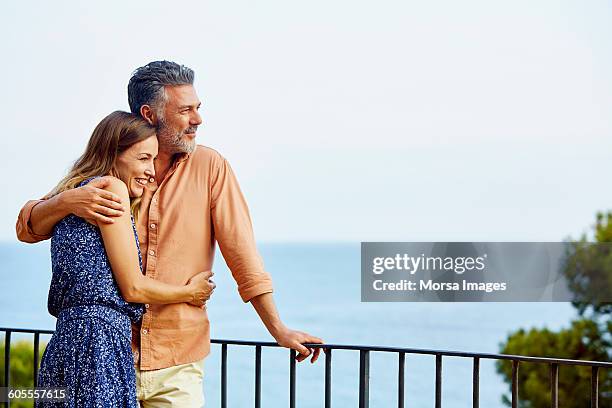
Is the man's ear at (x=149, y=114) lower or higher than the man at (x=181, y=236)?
higher

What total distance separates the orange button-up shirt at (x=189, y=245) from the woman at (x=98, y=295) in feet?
0.39

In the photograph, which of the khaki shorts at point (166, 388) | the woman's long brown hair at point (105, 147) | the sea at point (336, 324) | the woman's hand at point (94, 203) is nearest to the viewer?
the woman's hand at point (94, 203)

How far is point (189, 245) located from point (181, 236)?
3cm

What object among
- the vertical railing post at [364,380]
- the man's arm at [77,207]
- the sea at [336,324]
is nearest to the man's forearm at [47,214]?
the man's arm at [77,207]

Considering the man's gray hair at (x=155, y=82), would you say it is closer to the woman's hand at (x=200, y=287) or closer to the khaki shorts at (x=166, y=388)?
the woman's hand at (x=200, y=287)

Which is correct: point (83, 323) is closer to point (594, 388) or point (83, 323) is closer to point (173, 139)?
point (173, 139)

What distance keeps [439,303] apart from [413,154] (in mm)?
5521

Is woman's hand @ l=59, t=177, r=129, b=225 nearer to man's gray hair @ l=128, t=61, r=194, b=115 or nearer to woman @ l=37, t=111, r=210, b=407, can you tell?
woman @ l=37, t=111, r=210, b=407

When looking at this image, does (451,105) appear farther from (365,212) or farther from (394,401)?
(394,401)

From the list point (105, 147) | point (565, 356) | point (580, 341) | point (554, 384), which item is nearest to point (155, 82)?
point (105, 147)

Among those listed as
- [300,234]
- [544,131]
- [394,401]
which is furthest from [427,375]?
[544,131]

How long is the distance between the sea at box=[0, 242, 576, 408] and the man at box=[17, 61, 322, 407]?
18874mm

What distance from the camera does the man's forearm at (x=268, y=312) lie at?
6.43ft

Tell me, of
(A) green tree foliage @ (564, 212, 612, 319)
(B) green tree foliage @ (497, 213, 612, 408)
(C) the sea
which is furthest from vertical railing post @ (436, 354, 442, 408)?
(C) the sea
